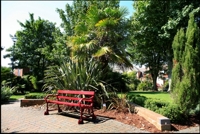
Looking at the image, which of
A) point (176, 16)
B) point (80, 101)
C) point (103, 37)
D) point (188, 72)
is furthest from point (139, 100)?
point (176, 16)

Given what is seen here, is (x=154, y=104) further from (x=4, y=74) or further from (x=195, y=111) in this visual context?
(x=4, y=74)

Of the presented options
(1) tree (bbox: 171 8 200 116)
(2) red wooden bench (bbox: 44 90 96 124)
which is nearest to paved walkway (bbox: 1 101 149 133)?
(2) red wooden bench (bbox: 44 90 96 124)

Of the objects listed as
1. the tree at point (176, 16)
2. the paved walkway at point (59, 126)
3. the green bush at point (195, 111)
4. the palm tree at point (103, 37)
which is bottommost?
the paved walkway at point (59, 126)

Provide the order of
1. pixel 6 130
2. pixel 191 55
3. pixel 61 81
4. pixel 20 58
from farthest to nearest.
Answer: pixel 20 58, pixel 61 81, pixel 191 55, pixel 6 130

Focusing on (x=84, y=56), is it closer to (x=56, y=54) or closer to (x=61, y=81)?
(x=61, y=81)

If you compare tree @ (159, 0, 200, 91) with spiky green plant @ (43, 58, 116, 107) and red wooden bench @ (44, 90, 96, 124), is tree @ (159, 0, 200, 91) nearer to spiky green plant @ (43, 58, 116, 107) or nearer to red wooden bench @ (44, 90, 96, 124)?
spiky green plant @ (43, 58, 116, 107)

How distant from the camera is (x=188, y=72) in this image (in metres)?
6.89

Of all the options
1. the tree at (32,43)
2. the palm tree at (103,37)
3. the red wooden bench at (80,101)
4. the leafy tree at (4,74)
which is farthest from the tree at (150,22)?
the tree at (32,43)

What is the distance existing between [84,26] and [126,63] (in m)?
3.04

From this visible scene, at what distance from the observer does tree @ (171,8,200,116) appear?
22.4 feet

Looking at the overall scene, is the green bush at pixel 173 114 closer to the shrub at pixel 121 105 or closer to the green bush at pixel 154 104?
the green bush at pixel 154 104

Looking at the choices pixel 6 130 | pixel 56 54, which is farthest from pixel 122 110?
pixel 56 54

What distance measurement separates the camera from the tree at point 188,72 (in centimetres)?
682

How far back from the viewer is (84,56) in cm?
1056
